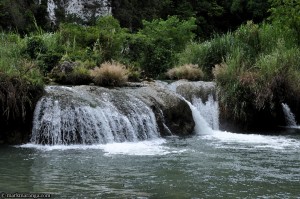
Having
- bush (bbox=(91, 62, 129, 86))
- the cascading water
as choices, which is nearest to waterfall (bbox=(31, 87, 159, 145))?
bush (bbox=(91, 62, 129, 86))

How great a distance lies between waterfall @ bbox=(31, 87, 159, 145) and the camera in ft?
39.7

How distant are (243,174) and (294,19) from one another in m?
13.7

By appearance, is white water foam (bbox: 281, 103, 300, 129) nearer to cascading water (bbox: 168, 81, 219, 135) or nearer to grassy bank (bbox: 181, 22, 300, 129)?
grassy bank (bbox: 181, 22, 300, 129)

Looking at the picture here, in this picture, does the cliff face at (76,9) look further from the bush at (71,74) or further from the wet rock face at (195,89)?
the bush at (71,74)

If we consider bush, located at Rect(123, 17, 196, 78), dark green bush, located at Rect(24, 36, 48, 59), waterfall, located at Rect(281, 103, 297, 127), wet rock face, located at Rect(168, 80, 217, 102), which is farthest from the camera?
bush, located at Rect(123, 17, 196, 78)

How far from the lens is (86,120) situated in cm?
1242

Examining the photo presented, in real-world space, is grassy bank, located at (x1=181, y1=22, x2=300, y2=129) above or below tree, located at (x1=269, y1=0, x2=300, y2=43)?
below

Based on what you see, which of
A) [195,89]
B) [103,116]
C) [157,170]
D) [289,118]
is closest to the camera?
[157,170]

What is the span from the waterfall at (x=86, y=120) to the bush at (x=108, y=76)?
1.64 meters

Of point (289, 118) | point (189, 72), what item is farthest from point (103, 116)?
point (289, 118)

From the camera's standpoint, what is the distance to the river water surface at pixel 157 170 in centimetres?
736

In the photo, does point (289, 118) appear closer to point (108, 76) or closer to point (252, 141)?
point (252, 141)

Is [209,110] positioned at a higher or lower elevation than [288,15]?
lower

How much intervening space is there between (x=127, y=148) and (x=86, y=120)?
1.61m
